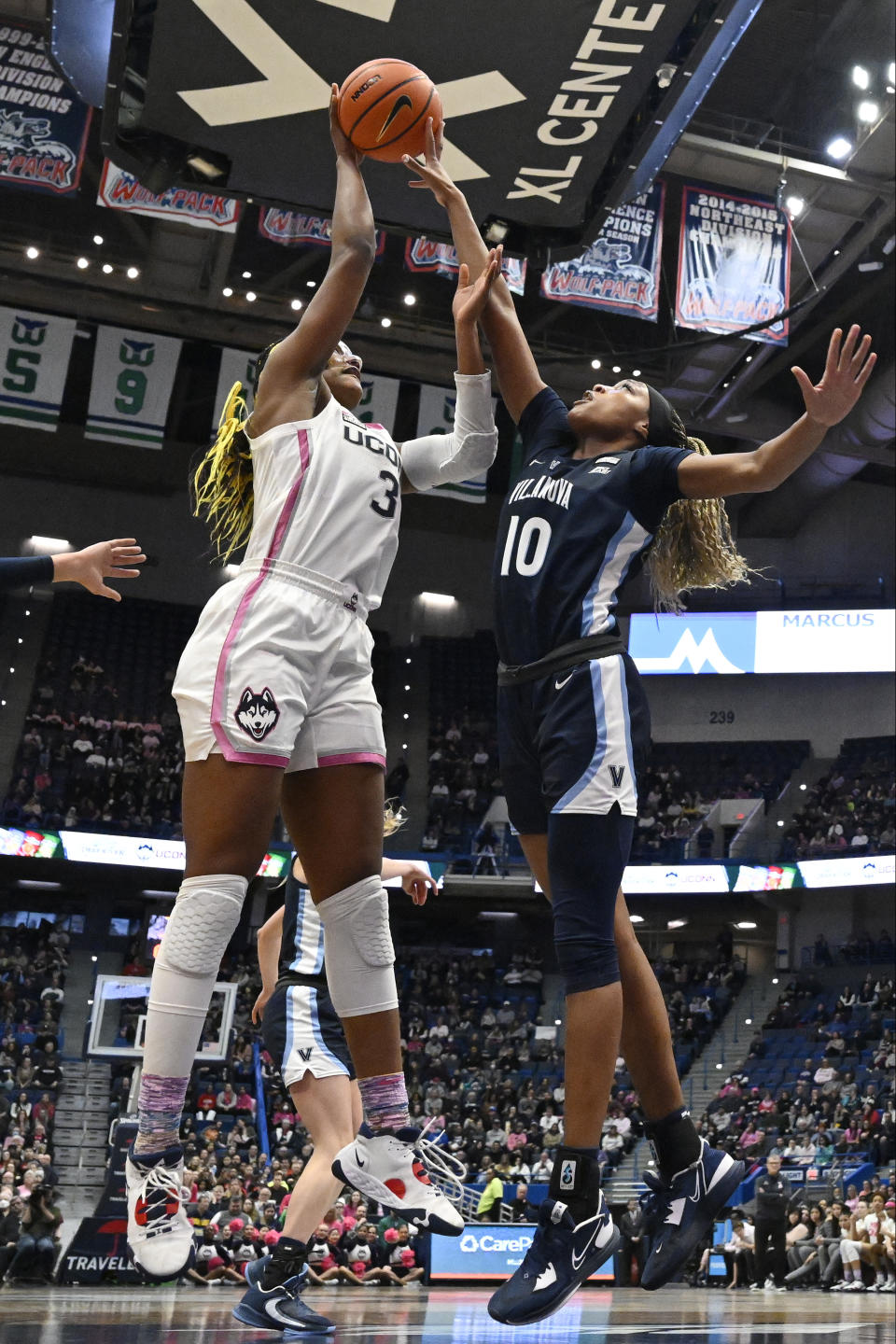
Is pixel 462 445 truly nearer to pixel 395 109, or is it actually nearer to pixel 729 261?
pixel 395 109

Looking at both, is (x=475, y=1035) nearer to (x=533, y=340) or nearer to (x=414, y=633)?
(x=414, y=633)

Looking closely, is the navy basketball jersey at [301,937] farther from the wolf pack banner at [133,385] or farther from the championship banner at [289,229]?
the wolf pack banner at [133,385]

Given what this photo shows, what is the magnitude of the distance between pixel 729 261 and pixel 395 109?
14.3m

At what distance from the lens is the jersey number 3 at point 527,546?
3.51 m

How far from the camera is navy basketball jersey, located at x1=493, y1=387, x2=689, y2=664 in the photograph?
11.2ft

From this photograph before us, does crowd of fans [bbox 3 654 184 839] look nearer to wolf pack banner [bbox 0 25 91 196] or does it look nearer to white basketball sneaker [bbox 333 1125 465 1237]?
wolf pack banner [bbox 0 25 91 196]

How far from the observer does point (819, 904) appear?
27.4 metres

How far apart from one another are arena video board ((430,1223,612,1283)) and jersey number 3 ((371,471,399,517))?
1132 cm

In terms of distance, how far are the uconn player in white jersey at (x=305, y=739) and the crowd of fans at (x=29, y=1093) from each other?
964 centimetres

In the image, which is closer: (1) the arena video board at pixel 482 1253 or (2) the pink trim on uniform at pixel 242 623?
(2) the pink trim on uniform at pixel 242 623

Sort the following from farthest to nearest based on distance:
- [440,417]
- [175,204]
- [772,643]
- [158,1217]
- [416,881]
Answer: [772,643] → [440,417] → [175,204] → [416,881] → [158,1217]

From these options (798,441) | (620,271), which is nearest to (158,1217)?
(798,441)

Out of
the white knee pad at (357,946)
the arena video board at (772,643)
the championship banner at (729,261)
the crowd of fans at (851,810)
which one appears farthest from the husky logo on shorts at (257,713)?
the arena video board at (772,643)

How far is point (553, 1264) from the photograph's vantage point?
293 centimetres
